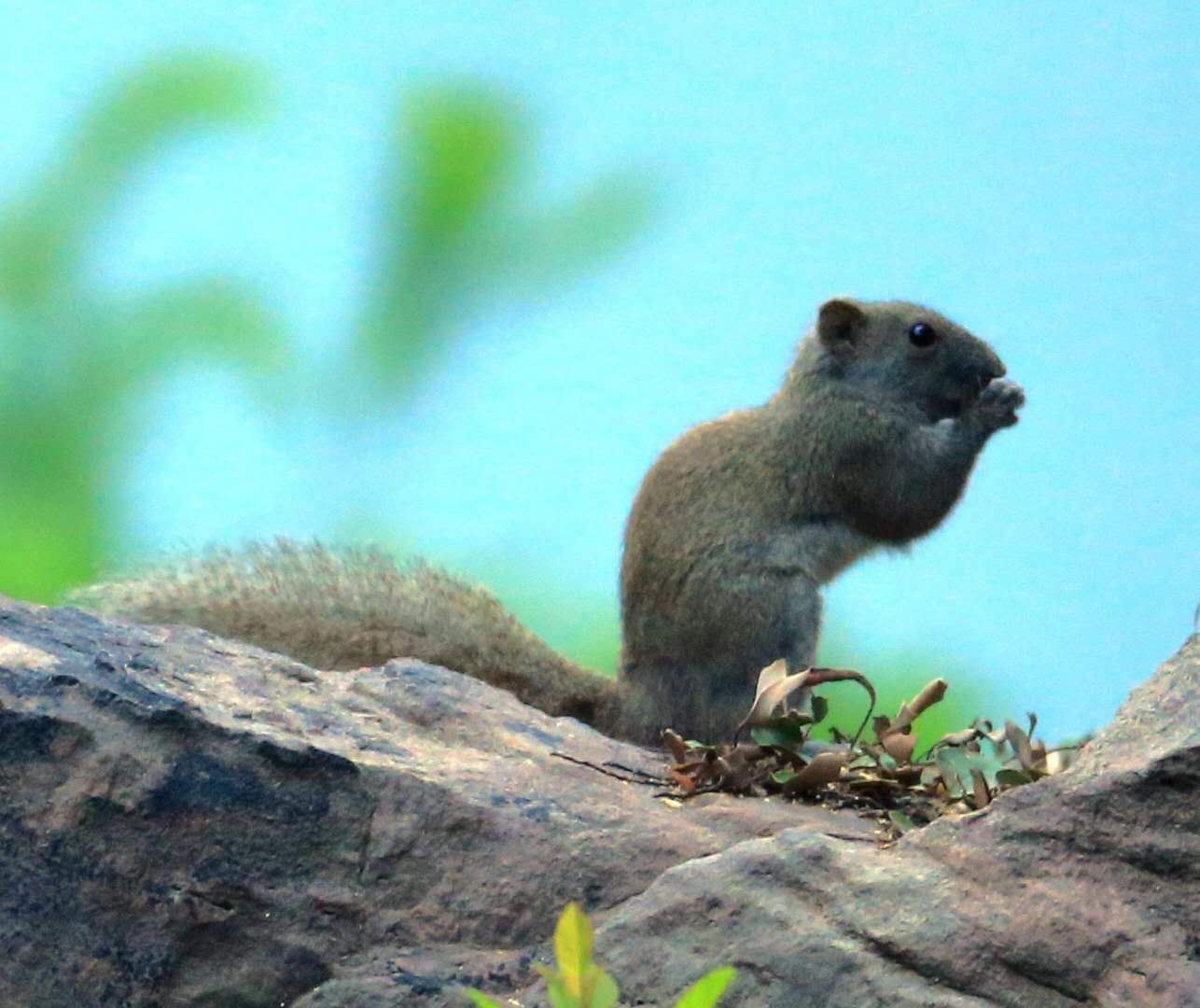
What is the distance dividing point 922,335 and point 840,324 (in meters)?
0.28

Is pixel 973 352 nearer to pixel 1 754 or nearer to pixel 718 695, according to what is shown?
pixel 718 695

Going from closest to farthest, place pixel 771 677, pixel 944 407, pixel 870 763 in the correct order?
pixel 771 677, pixel 870 763, pixel 944 407

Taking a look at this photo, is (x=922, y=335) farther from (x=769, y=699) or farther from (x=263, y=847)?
(x=263, y=847)

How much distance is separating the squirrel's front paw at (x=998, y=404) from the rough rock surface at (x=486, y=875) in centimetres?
280

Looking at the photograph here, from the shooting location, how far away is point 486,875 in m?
2.49

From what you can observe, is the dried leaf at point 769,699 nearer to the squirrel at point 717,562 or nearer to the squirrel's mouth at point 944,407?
the squirrel at point 717,562

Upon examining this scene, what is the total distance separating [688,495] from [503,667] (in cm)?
85

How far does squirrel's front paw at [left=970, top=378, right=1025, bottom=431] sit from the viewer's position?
215 inches

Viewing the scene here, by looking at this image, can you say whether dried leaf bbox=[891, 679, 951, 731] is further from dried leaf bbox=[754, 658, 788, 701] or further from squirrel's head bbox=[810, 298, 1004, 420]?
squirrel's head bbox=[810, 298, 1004, 420]

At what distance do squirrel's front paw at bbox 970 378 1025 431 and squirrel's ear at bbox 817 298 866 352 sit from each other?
0.48 m

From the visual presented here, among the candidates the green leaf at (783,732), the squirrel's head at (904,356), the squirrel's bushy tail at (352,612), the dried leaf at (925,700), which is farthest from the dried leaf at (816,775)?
the squirrel's head at (904,356)

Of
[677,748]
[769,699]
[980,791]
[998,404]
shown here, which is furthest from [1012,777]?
[998,404]

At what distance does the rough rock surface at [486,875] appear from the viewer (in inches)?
88.0

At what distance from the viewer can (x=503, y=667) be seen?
4.71m
